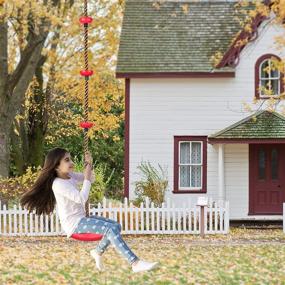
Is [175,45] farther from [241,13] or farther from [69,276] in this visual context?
[69,276]

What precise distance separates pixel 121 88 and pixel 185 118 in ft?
25.7

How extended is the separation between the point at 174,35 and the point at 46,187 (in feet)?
52.1

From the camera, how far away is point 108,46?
32375 millimetres

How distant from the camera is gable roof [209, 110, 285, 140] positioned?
25062 mm

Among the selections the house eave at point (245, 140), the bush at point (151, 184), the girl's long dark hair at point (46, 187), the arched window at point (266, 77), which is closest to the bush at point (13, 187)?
the bush at point (151, 184)

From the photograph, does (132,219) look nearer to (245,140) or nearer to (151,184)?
(151,184)

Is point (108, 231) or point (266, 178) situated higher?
point (266, 178)

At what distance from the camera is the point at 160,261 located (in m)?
15.2

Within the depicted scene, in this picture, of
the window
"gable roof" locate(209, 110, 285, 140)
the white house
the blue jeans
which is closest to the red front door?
the white house

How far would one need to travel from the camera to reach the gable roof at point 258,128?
25062 millimetres

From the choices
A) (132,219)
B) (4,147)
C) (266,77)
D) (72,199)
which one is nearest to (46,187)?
(72,199)

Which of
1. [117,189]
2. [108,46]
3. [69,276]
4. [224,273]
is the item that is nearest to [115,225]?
[69,276]

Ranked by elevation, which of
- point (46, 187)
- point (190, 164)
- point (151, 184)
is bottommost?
point (46, 187)

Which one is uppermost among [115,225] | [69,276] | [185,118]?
[185,118]
